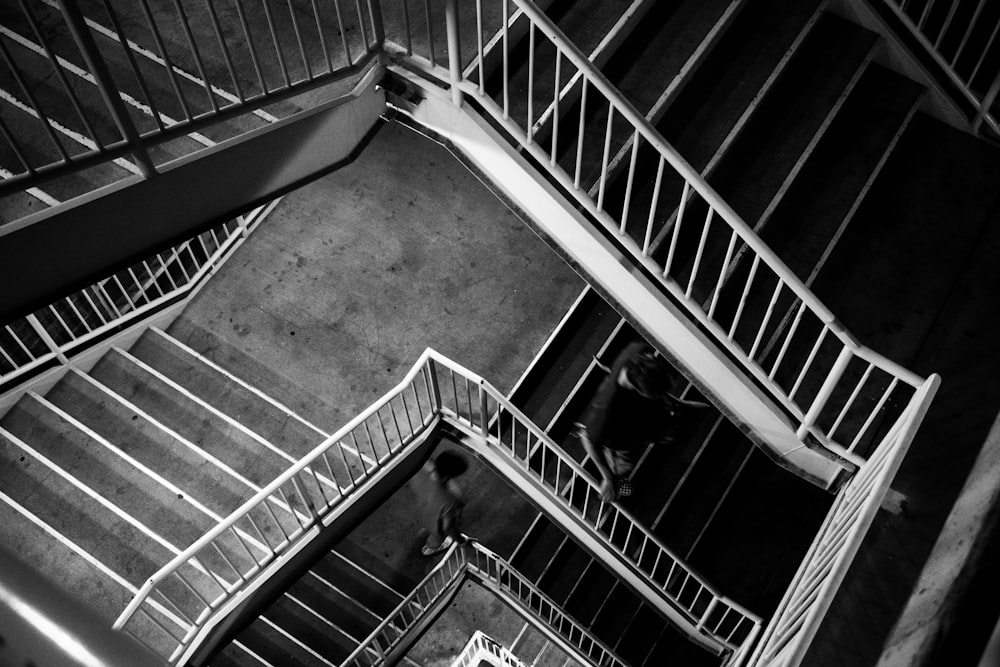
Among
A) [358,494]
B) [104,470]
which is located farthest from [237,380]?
[358,494]

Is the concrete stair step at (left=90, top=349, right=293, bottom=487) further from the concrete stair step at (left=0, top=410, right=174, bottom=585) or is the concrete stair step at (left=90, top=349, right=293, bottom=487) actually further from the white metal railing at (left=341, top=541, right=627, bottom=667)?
the white metal railing at (left=341, top=541, right=627, bottom=667)

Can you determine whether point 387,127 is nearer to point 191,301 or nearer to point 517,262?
point 517,262

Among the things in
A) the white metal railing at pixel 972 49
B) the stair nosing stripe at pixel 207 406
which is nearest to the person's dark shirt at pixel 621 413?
the stair nosing stripe at pixel 207 406

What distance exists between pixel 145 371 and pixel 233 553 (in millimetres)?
1985

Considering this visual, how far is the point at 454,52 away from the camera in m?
4.24

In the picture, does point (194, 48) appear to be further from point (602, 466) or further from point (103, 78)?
point (602, 466)

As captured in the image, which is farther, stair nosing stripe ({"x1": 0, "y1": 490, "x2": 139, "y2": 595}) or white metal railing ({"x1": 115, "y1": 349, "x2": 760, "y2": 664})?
stair nosing stripe ({"x1": 0, "y1": 490, "x2": 139, "y2": 595})

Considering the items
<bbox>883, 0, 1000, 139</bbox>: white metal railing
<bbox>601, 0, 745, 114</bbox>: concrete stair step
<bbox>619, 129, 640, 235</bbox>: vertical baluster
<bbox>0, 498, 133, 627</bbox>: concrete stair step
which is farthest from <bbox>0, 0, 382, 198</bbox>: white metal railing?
<bbox>883, 0, 1000, 139</bbox>: white metal railing

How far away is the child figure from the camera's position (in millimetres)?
7297

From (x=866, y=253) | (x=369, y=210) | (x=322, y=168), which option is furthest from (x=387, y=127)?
(x=866, y=253)

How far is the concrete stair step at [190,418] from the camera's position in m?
7.09

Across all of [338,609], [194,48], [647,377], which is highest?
[647,377]

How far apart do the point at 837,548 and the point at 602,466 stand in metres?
2.69

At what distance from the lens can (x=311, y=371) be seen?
762 cm
